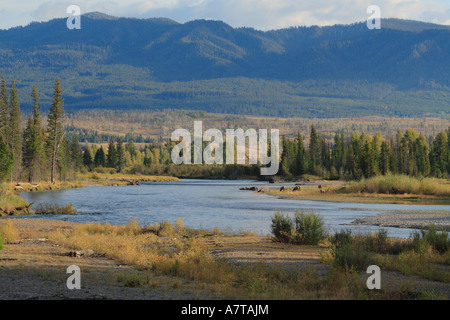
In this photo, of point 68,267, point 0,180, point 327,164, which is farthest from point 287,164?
point 68,267

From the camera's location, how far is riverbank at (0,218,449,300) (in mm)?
15234

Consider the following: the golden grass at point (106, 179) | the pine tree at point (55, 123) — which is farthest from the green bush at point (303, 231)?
the golden grass at point (106, 179)

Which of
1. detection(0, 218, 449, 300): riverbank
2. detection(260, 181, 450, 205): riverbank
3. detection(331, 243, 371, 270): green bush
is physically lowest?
detection(260, 181, 450, 205): riverbank

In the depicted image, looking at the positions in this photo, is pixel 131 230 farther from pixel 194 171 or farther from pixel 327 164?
pixel 194 171

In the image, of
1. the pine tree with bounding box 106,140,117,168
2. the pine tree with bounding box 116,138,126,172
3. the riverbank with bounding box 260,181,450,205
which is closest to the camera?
the riverbank with bounding box 260,181,450,205

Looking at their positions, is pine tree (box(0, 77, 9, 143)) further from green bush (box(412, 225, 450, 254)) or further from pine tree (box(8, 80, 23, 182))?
green bush (box(412, 225, 450, 254))

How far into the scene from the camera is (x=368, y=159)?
9800 centimetres

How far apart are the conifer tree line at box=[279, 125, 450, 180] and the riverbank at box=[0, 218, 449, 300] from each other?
74315 mm

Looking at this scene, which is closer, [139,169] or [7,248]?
[7,248]

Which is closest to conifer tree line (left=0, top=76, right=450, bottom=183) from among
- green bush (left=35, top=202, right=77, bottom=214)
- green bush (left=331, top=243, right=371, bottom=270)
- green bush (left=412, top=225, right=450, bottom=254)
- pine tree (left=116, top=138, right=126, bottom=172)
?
pine tree (left=116, top=138, right=126, bottom=172)

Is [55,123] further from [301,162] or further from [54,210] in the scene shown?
[301,162]

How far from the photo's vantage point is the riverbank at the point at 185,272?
1523cm

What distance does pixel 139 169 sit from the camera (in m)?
173
